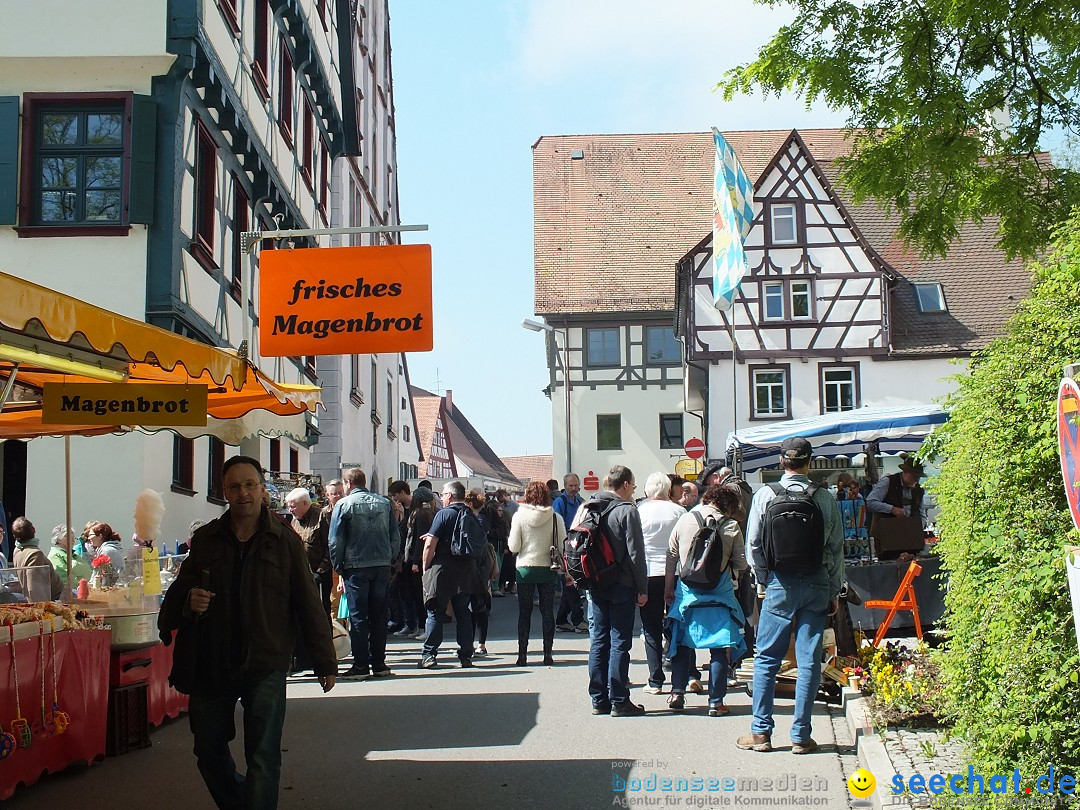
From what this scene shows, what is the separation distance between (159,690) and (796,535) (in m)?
4.55

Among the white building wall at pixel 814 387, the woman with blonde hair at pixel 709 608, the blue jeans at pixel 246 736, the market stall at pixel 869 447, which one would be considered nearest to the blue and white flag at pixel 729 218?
the market stall at pixel 869 447

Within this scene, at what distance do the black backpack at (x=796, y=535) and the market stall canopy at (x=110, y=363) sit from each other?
3467 millimetres

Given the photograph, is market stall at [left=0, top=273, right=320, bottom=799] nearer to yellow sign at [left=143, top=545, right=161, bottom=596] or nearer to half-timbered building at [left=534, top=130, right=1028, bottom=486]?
yellow sign at [left=143, top=545, right=161, bottom=596]

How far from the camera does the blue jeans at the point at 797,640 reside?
301 inches

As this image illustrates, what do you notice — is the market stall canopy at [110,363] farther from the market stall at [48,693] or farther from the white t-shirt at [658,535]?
the white t-shirt at [658,535]

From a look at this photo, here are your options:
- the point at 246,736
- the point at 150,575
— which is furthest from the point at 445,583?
the point at 246,736

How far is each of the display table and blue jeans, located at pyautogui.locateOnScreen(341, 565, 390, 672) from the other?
414cm

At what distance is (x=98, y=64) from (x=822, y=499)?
36.5ft

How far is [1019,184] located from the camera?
12.2 metres

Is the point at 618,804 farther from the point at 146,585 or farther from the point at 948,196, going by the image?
the point at 948,196

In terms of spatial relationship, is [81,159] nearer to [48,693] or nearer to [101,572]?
[101,572]

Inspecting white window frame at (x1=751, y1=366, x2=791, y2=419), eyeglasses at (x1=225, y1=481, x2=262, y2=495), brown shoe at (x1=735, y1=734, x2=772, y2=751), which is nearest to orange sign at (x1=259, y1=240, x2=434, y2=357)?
Answer: brown shoe at (x1=735, y1=734, x2=772, y2=751)

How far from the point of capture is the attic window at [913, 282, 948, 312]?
39.6m

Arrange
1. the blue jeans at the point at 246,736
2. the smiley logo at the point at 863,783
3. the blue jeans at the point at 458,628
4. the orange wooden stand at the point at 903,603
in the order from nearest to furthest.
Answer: the blue jeans at the point at 246,736 → the smiley logo at the point at 863,783 → the orange wooden stand at the point at 903,603 → the blue jeans at the point at 458,628
